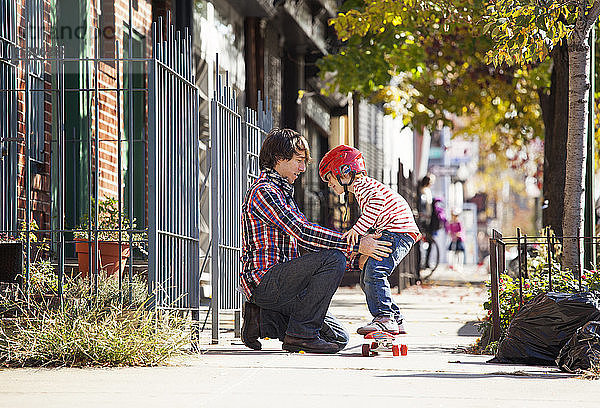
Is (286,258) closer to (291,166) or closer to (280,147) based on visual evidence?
(291,166)

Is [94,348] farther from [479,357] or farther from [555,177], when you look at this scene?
[555,177]

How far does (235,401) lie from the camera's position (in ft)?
17.0

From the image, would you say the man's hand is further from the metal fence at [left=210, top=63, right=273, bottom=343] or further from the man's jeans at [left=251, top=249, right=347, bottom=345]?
the metal fence at [left=210, top=63, right=273, bottom=343]

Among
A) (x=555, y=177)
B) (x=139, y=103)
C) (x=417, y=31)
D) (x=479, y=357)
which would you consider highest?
(x=417, y=31)

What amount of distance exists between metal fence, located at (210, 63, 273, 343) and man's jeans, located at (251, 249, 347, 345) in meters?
0.85

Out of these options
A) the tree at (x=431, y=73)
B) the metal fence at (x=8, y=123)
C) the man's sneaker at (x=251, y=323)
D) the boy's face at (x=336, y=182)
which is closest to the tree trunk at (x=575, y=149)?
the boy's face at (x=336, y=182)

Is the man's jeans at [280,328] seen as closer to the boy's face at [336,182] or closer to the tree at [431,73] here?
the boy's face at [336,182]

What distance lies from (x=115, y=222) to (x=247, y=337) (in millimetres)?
2036

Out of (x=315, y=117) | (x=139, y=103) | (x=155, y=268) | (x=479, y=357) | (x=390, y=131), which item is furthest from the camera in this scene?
(x=390, y=131)

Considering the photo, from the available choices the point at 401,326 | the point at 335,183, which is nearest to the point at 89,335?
the point at 335,183

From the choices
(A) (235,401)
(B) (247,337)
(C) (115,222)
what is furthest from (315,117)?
(A) (235,401)

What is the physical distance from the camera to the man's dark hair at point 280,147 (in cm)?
753

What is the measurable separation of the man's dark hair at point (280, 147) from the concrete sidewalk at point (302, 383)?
4.35 ft

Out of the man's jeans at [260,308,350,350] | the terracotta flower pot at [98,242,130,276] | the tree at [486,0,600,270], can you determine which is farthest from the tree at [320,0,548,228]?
the man's jeans at [260,308,350,350]
